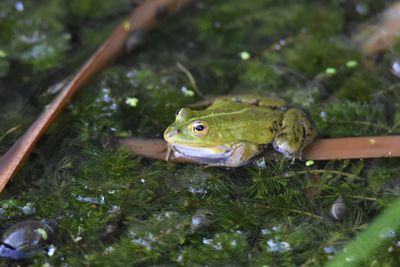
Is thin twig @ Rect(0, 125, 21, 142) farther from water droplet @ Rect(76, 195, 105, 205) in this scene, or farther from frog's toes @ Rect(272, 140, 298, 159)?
frog's toes @ Rect(272, 140, 298, 159)

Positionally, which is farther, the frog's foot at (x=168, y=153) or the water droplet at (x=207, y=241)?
the frog's foot at (x=168, y=153)

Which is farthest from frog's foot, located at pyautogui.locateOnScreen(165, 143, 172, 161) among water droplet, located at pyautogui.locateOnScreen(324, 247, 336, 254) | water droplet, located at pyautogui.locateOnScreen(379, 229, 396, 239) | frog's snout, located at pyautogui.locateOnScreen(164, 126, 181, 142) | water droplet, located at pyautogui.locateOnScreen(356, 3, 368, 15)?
water droplet, located at pyautogui.locateOnScreen(356, 3, 368, 15)

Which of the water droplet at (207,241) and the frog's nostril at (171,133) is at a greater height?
the frog's nostril at (171,133)

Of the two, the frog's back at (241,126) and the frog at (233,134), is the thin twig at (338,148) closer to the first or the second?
the frog at (233,134)

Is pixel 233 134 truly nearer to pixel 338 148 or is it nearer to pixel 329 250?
pixel 338 148

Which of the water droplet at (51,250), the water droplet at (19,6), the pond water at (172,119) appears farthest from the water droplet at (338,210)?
the water droplet at (19,6)

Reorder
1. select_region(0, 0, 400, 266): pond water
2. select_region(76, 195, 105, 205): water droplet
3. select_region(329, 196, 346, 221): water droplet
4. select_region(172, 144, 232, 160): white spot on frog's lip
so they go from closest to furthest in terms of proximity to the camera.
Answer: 1. select_region(0, 0, 400, 266): pond water
2. select_region(329, 196, 346, 221): water droplet
3. select_region(76, 195, 105, 205): water droplet
4. select_region(172, 144, 232, 160): white spot on frog's lip

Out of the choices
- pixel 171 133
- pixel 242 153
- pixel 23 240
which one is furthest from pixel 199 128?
pixel 23 240
